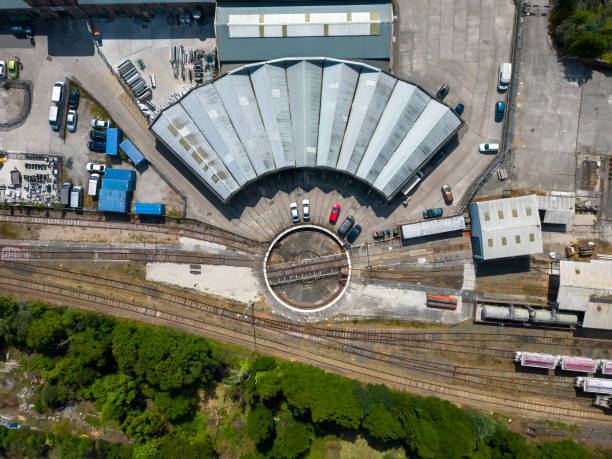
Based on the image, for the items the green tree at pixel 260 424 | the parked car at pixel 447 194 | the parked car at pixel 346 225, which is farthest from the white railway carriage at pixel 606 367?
the green tree at pixel 260 424

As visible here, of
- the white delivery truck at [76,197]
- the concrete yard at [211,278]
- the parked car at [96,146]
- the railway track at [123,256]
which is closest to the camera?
the white delivery truck at [76,197]

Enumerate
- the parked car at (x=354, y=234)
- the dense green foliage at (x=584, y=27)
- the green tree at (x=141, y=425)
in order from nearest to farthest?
1. the dense green foliage at (x=584, y=27)
2. the green tree at (x=141, y=425)
3. the parked car at (x=354, y=234)

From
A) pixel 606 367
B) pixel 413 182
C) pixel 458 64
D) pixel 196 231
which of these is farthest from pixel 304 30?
pixel 606 367

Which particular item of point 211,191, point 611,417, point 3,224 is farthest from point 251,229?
point 611,417

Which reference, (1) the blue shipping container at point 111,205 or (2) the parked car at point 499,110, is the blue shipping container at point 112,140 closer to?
(1) the blue shipping container at point 111,205

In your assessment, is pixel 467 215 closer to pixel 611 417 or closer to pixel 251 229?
pixel 251 229

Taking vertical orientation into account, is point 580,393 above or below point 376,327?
below
